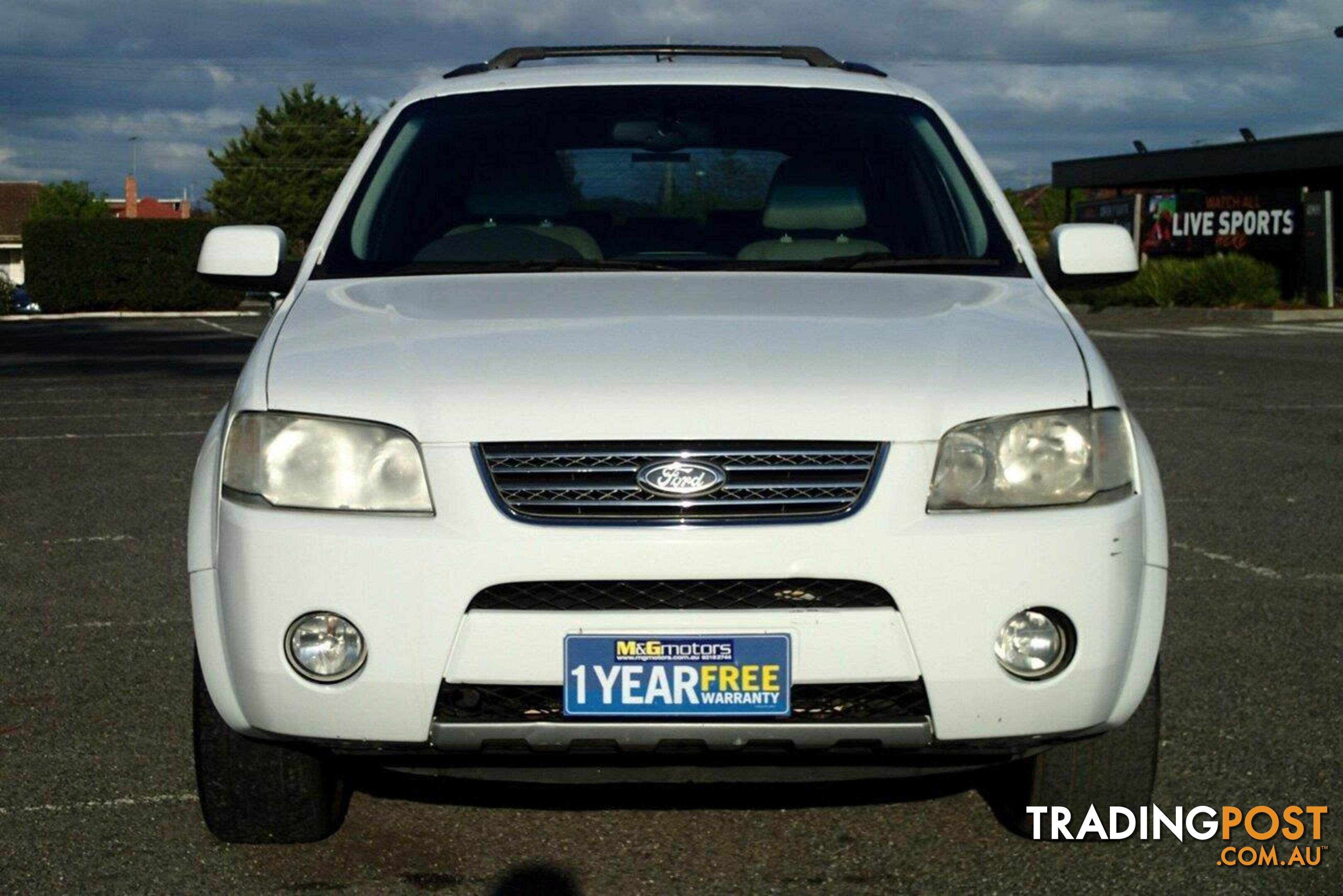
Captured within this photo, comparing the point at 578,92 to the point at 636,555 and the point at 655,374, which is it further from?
the point at 636,555

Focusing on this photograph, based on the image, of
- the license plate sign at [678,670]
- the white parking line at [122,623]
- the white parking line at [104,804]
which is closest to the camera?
the license plate sign at [678,670]

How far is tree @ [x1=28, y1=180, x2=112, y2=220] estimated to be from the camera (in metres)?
104

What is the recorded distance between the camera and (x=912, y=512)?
3.26m

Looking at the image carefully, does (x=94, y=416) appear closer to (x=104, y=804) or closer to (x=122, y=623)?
(x=122, y=623)

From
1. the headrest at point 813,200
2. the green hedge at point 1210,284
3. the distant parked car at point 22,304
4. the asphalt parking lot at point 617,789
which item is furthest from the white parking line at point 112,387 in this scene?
the distant parked car at point 22,304

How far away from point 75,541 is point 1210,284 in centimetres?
2756

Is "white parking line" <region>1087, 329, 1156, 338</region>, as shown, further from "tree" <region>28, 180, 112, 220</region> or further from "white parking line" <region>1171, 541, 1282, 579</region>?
"tree" <region>28, 180, 112, 220</region>

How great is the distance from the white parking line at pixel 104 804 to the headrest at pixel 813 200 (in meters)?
2.06

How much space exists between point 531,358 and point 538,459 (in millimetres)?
272

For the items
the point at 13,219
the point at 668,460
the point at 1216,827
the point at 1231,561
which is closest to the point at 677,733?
the point at 668,460

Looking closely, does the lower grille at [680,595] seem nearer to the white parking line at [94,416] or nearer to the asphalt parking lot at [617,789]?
the asphalt parking lot at [617,789]

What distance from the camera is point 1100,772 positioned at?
367cm

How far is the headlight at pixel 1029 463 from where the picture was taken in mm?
3314

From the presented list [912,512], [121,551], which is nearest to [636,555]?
[912,512]
